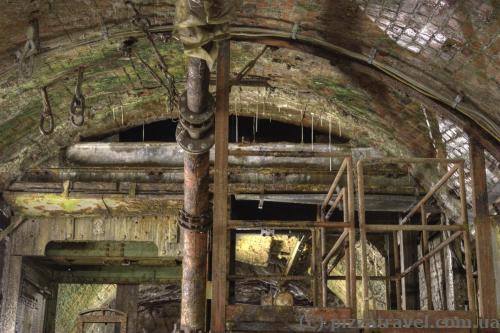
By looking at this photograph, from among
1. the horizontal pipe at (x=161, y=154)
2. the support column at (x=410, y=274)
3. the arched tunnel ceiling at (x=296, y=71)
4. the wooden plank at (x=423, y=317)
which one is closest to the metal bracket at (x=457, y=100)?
the arched tunnel ceiling at (x=296, y=71)

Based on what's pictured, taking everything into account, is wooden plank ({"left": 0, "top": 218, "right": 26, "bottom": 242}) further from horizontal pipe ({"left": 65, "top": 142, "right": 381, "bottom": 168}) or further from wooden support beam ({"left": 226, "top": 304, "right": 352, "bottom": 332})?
wooden support beam ({"left": 226, "top": 304, "right": 352, "bottom": 332})

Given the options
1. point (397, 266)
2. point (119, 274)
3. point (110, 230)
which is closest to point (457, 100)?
point (397, 266)

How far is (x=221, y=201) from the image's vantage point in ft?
21.2

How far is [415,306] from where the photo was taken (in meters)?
11.1

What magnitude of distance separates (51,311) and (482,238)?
890cm

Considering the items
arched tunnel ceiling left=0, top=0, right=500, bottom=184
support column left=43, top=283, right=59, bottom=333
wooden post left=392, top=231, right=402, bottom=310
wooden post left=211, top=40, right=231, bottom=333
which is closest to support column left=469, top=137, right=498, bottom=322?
arched tunnel ceiling left=0, top=0, right=500, bottom=184

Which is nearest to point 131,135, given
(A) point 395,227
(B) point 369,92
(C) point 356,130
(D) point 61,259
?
(D) point 61,259

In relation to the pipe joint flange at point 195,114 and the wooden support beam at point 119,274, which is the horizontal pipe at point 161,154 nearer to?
the wooden support beam at point 119,274

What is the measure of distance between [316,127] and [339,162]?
27.2 inches

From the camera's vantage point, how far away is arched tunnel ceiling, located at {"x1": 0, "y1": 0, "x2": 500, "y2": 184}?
22.5ft

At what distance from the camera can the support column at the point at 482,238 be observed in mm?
6707

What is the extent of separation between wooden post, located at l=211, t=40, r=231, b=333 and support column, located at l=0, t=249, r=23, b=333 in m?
5.95

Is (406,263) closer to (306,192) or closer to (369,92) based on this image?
(306,192)

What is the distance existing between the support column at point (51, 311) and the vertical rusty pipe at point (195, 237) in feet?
21.7
